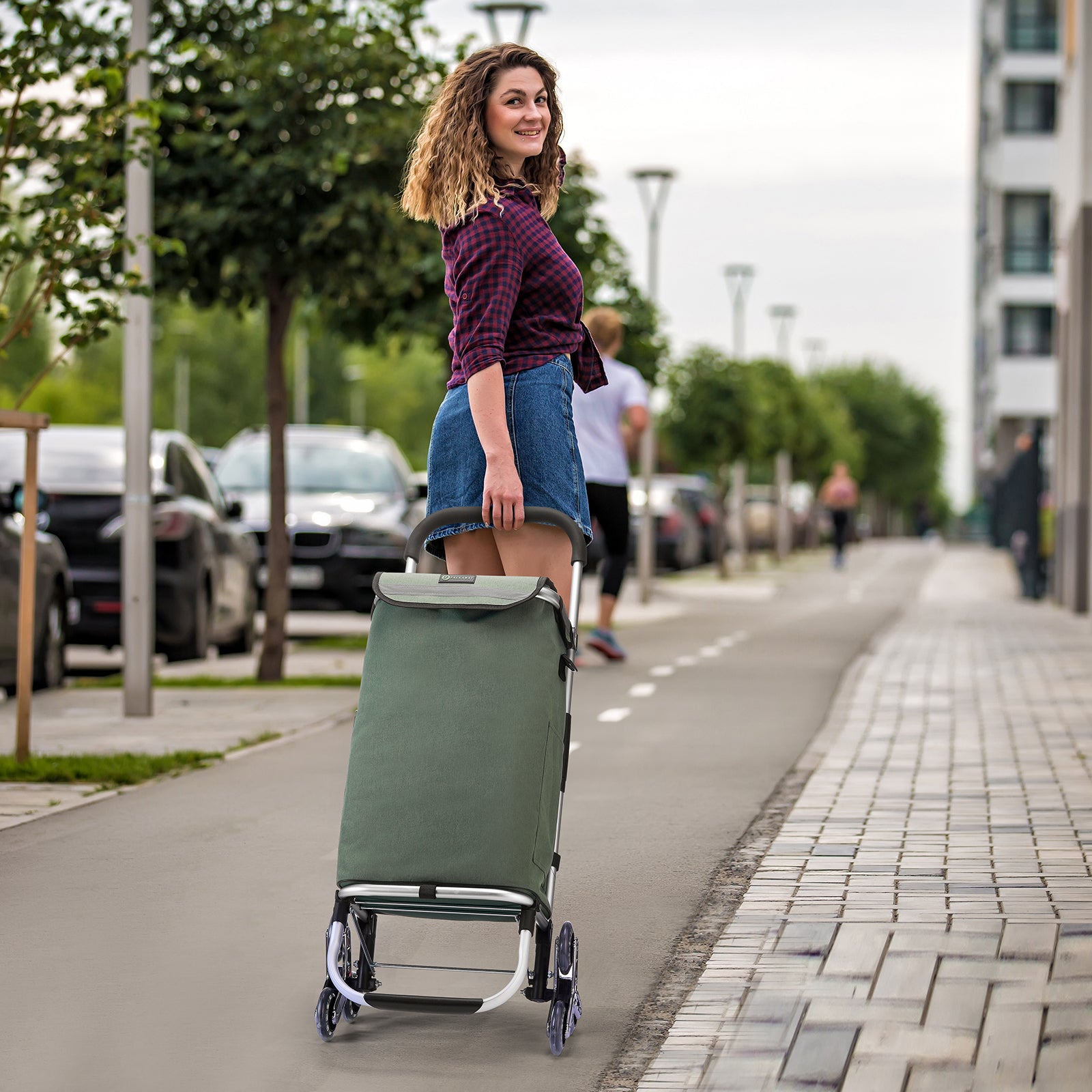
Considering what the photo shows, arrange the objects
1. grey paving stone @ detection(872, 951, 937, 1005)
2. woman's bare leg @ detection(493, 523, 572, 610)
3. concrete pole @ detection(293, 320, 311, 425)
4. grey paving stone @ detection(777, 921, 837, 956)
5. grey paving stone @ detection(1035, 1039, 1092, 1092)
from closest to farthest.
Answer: grey paving stone @ detection(1035, 1039, 1092, 1092) → grey paving stone @ detection(872, 951, 937, 1005) → woman's bare leg @ detection(493, 523, 572, 610) → grey paving stone @ detection(777, 921, 837, 956) → concrete pole @ detection(293, 320, 311, 425)

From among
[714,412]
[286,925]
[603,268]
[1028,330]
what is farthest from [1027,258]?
→ [286,925]

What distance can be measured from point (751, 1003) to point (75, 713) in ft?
21.8

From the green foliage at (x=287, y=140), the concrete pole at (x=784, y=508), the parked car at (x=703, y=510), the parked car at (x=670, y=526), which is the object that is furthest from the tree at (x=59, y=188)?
the concrete pole at (x=784, y=508)

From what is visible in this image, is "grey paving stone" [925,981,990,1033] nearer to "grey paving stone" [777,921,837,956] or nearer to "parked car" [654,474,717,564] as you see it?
"grey paving stone" [777,921,837,956]

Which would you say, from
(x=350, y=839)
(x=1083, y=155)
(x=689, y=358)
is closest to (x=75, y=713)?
(x=350, y=839)

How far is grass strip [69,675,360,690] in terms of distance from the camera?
1192cm

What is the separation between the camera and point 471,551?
471 cm

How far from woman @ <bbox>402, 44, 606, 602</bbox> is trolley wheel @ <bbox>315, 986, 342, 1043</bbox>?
1.05 m

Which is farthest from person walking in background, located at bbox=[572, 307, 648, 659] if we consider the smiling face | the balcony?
the balcony

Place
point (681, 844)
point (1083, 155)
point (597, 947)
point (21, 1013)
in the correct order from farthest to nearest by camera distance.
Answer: point (1083, 155)
point (681, 844)
point (597, 947)
point (21, 1013)

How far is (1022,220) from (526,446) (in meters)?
57.5

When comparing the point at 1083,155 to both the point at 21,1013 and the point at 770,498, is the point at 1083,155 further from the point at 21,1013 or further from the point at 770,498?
the point at 770,498

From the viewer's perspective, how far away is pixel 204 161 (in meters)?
11.9

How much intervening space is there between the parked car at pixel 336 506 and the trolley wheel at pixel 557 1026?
11.2 m
